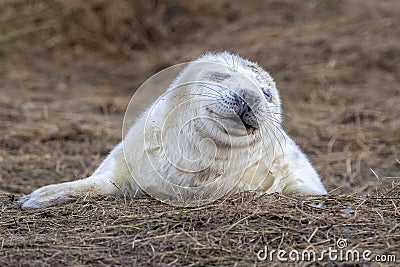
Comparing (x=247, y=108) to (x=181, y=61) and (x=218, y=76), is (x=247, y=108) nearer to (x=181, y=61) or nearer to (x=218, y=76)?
(x=218, y=76)

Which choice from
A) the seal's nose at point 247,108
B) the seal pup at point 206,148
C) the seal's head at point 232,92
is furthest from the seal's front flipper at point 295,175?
the seal's nose at point 247,108

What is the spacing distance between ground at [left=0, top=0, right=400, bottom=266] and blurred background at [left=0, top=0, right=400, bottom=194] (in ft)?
0.09

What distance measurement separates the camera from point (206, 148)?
5309 mm

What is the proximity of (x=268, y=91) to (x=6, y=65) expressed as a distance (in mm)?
8226

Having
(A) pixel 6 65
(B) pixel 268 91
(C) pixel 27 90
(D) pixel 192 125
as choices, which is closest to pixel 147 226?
(D) pixel 192 125

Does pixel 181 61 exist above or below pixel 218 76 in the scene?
above

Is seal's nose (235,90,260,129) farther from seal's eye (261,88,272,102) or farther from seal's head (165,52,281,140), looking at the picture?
seal's eye (261,88,272,102)

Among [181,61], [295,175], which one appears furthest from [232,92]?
[181,61]

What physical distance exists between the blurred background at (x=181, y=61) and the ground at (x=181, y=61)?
26 millimetres

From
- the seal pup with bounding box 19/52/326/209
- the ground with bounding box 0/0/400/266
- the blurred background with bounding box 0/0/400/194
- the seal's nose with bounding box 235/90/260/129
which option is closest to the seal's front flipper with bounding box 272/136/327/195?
the seal pup with bounding box 19/52/326/209

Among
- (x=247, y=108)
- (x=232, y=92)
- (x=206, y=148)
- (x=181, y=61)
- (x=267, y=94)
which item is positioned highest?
(x=181, y=61)

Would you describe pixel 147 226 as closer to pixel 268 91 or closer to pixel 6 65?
pixel 268 91

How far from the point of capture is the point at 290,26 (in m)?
14.4

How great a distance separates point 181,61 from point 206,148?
7.65 metres
